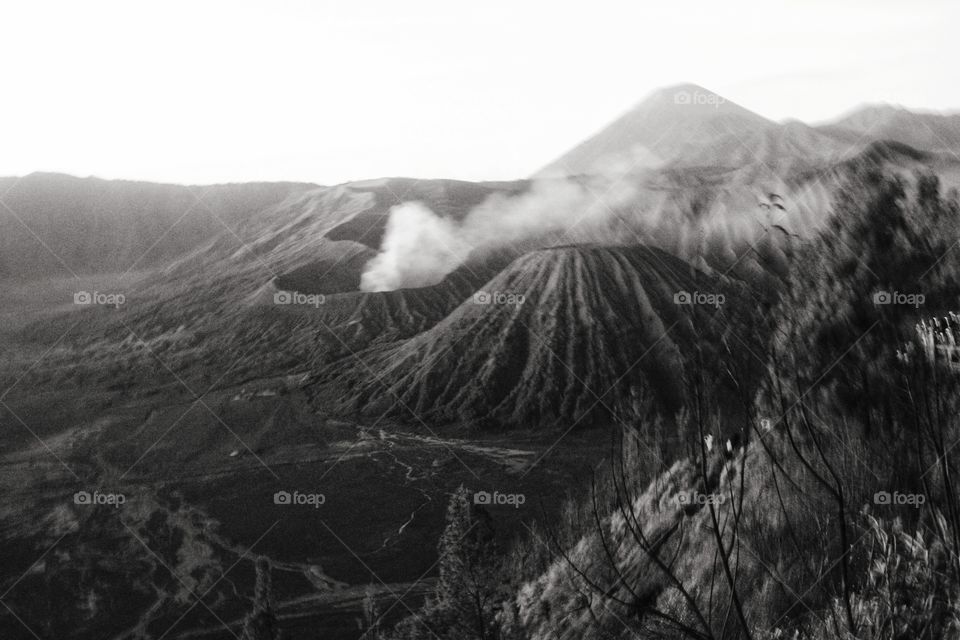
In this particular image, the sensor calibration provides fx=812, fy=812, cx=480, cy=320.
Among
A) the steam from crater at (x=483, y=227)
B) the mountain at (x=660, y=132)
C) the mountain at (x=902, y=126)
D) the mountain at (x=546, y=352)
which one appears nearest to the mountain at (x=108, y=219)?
the steam from crater at (x=483, y=227)

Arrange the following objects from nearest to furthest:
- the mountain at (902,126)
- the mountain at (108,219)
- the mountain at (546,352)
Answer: the mountain at (546,352) < the mountain at (108,219) < the mountain at (902,126)

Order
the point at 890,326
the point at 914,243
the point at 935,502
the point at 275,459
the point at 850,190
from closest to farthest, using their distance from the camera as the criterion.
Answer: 1. the point at 935,502
2. the point at 890,326
3. the point at 914,243
4. the point at 850,190
5. the point at 275,459

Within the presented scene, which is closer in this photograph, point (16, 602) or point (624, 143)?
point (16, 602)

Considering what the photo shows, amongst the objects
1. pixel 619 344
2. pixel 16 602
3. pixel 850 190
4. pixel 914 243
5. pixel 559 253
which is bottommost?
pixel 16 602

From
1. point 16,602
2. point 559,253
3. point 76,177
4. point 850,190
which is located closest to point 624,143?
point 559,253

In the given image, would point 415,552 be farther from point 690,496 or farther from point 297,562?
point 690,496

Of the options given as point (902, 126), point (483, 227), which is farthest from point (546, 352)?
point (902, 126)

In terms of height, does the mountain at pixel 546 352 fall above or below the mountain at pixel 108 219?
below

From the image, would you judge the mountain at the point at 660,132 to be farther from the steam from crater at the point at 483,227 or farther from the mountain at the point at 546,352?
the mountain at the point at 546,352
